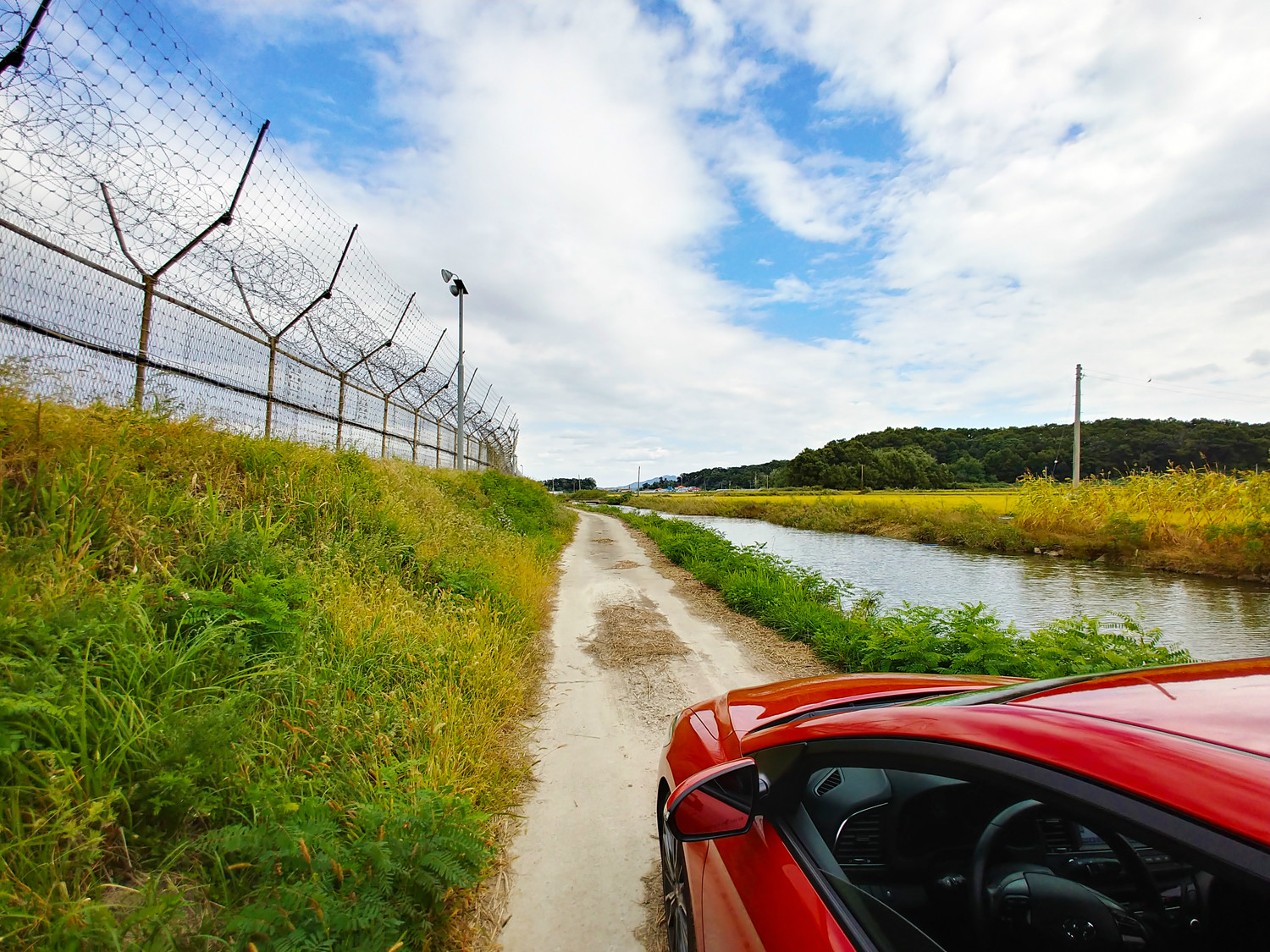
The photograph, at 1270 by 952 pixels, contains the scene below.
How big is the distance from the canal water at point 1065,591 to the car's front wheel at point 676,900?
5580 millimetres

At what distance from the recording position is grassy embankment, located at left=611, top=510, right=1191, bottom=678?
4203 millimetres

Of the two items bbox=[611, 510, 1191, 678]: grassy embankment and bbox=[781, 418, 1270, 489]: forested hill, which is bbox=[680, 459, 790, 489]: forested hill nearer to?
bbox=[781, 418, 1270, 489]: forested hill

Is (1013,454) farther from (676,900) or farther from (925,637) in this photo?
(676,900)

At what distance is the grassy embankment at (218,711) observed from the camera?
1795 millimetres

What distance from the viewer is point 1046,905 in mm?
926

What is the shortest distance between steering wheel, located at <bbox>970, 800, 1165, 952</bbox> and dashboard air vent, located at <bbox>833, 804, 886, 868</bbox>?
0.26 m

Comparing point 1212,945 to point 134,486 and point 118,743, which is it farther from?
point 134,486

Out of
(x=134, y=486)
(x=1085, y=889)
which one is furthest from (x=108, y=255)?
(x=1085, y=889)

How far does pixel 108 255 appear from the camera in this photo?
4398 mm

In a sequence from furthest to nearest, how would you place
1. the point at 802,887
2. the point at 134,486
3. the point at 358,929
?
the point at 134,486
the point at 358,929
the point at 802,887

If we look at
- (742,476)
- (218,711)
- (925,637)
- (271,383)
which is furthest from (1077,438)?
(742,476)

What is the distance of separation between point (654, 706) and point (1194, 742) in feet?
13.4

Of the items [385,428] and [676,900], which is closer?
[676,900]

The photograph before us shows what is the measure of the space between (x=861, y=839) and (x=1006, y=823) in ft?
1.30
